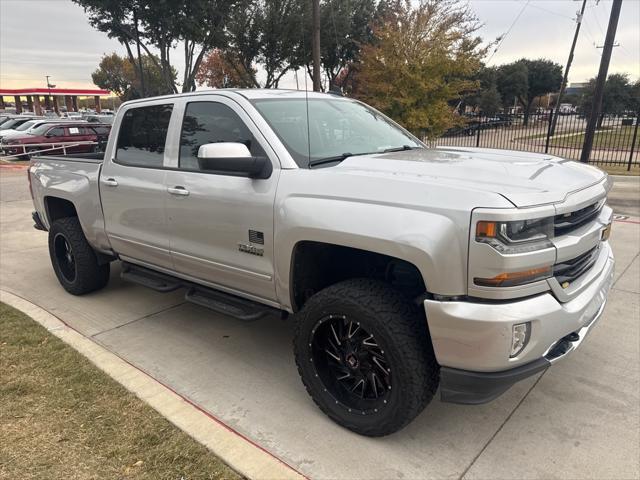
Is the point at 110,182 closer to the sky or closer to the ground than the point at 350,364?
closer to the sky

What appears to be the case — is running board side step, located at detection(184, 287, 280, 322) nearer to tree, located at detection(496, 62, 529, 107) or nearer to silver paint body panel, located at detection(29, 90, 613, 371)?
silver paint body panel, located at detection(29, 90, 613, 371)

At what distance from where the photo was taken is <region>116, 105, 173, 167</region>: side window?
385 cm

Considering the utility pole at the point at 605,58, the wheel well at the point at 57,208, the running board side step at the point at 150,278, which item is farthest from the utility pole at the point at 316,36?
the running board side step at the point at 150,278

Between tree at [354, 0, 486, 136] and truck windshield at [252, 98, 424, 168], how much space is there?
10.3 m

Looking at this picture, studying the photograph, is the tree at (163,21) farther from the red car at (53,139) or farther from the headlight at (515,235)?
the headlight at (515,235)

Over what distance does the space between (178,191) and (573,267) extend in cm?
255

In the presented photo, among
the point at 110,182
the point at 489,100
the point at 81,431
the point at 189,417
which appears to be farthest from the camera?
the point at 489,100

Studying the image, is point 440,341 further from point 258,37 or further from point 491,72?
point 491,72

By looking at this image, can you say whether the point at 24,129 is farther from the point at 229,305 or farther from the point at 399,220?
the point at 399,220

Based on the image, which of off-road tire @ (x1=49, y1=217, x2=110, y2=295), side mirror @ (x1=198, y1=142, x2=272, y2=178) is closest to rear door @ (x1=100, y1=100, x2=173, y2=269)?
off-road tire @ (x1=49, y1=217, x2=110, y2=295)

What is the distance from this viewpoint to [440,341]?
2.32 m

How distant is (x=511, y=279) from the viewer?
2176 mm

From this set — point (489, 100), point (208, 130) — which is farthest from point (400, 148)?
point (489, 100)

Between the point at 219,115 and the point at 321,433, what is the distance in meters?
2.17
